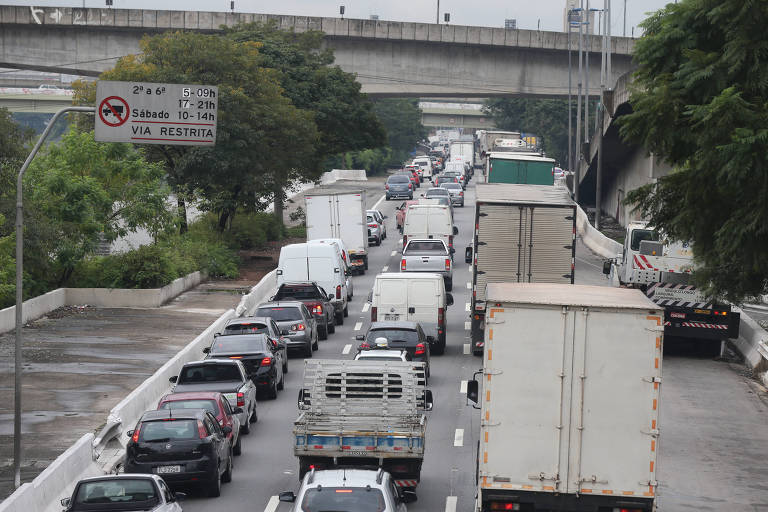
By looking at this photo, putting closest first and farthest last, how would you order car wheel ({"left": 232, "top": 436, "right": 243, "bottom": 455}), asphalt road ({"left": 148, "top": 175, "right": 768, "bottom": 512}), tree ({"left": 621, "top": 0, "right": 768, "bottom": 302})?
1. tree ({"left": 621, "top": 0, "right": 768, "bottom": 302})
2. asphalt road ({"left": 148, "top": 175, "right": 768, "bottom": 512})
3. car wheel ({"left": 232, "top": 436, "right": 243, "bottom": 455})

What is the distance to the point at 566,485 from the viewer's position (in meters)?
14.5

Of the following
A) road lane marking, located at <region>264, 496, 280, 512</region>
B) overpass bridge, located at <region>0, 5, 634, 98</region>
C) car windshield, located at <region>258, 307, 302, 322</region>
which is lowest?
road lane marking, located at <region>264, 496, 280, 512</region>

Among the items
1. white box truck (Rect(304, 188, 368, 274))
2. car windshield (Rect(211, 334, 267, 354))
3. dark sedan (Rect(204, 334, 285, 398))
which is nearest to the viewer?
dark sedan (Rect(204, 334, 285, 398))

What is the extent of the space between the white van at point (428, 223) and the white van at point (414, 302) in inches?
701

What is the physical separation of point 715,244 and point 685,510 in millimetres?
4332

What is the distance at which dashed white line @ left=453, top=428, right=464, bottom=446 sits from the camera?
2270 centimetres

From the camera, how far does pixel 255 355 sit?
86.7 ft

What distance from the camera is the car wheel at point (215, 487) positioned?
Result: 18531 millimetres

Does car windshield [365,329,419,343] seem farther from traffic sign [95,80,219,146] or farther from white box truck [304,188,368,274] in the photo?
white box truck [304,188,368,274]

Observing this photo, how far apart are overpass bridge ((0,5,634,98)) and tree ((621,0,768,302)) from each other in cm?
4936

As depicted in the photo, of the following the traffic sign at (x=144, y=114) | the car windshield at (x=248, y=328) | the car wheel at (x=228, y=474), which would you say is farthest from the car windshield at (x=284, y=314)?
the car wheel at (x=228, y=474)

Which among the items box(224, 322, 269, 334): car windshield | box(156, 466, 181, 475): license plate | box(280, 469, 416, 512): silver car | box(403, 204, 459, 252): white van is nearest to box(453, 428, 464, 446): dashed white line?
box(156, 466, 181, 475): license plate

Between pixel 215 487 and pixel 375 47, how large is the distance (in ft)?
183

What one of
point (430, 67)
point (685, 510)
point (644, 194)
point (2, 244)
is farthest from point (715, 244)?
point (430, 67)
